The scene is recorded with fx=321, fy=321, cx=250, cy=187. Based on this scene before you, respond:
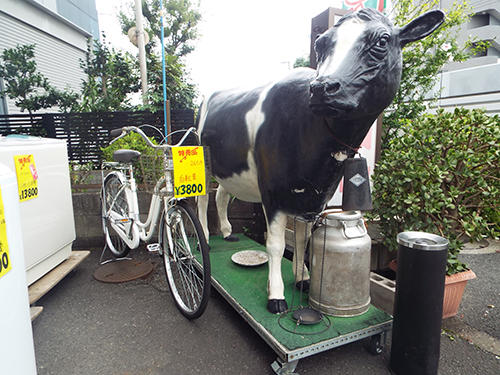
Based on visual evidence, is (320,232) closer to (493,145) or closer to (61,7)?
(493,145)

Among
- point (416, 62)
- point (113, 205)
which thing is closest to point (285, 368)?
point (113, 205)

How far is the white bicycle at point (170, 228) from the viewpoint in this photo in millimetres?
2746

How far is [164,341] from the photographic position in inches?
103

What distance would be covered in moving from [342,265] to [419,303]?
0.53 meters

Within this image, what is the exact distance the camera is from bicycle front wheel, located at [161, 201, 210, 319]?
8.57ft

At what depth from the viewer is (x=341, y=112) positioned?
175 centimetres

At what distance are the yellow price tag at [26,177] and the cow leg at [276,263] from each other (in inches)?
88.9

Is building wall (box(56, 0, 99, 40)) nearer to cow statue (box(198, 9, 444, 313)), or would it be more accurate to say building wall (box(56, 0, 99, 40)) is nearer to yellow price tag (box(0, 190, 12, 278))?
cow statue (box(198, 9, 444, 313))

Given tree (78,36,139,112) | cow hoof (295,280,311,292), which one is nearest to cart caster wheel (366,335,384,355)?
cow hoof (295,280,311,292)

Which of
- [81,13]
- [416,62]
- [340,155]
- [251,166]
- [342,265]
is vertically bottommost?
[342,265]

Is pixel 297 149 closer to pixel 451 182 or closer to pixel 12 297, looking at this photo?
pixel 451 182

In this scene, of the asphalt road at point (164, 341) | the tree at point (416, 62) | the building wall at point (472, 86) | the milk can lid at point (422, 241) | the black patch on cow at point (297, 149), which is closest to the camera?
the milk can lid at point (422, 241)

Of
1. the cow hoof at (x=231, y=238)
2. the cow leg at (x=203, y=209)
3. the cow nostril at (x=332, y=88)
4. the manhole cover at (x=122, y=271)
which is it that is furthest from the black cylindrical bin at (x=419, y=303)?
the manhole cover at (x=122, y=271)

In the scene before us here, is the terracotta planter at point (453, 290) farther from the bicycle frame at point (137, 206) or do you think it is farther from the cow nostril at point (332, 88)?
the bicycle frame at point (137, 206)
